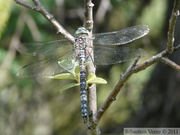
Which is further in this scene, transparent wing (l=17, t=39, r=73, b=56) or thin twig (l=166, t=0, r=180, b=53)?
transparent wing (l=17, t=39, r=73, b=56)

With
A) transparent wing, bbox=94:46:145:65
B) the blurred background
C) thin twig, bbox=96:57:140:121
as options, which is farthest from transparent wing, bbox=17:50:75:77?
thin twig, bbox=96:57:140:121

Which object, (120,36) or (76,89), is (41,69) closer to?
(120,36)

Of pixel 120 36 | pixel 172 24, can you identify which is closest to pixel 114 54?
pixel 120 36

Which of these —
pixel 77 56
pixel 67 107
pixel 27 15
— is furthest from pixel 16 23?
pixel 67 107

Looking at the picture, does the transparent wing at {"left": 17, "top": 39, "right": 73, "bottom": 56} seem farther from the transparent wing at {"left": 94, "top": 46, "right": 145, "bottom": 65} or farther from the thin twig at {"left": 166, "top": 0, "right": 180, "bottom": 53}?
the thin twig at {"left": 166, "top": 0, "right": 180, "bottom": 53}

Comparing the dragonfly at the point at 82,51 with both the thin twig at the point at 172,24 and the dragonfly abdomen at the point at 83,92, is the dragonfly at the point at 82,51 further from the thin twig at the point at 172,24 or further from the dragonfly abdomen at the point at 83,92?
the thin twig at the point at 172,24

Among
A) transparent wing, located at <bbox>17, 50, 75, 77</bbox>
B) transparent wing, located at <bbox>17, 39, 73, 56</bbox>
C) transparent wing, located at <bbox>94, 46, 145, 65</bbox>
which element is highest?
transparent wing, located at <bbox>17, 39, 73, 56</bbox>
